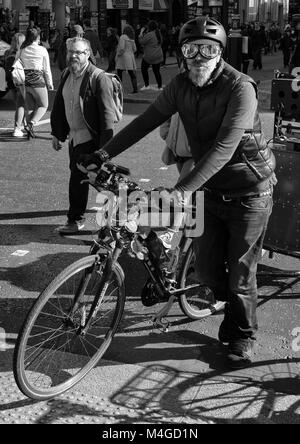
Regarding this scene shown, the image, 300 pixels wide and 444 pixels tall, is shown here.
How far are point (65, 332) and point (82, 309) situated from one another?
185 millimetres

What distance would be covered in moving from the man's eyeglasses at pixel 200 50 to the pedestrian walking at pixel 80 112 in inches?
98.1

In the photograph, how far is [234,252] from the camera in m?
3.77

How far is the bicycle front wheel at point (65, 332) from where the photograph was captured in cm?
338

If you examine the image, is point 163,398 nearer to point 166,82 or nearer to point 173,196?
point 173,196

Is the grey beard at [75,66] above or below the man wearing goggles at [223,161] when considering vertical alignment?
above

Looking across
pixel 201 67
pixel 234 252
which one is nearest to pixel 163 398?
pixel 234 252

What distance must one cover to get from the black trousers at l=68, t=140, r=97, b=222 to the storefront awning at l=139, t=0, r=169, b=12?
35.9 meters

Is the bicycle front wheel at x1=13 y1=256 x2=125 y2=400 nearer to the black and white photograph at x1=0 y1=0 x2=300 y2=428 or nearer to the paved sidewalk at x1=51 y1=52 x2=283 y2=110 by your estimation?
the black and white photograph at x1=0 y1=0 x2=300 y2=428

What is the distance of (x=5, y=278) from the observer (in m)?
5.25

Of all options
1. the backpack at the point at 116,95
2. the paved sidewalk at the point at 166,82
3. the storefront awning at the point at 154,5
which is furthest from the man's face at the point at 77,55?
the storefront awning at the point at 154,5

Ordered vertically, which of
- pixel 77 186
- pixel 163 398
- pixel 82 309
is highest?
pixel 77 186

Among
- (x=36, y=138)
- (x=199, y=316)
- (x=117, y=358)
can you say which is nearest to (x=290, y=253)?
(x=199, y=316)

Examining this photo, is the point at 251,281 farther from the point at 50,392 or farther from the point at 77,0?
the point at 77,0

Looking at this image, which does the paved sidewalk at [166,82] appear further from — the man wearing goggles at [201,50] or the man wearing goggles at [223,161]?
the man wearing goggles at [201,50]
